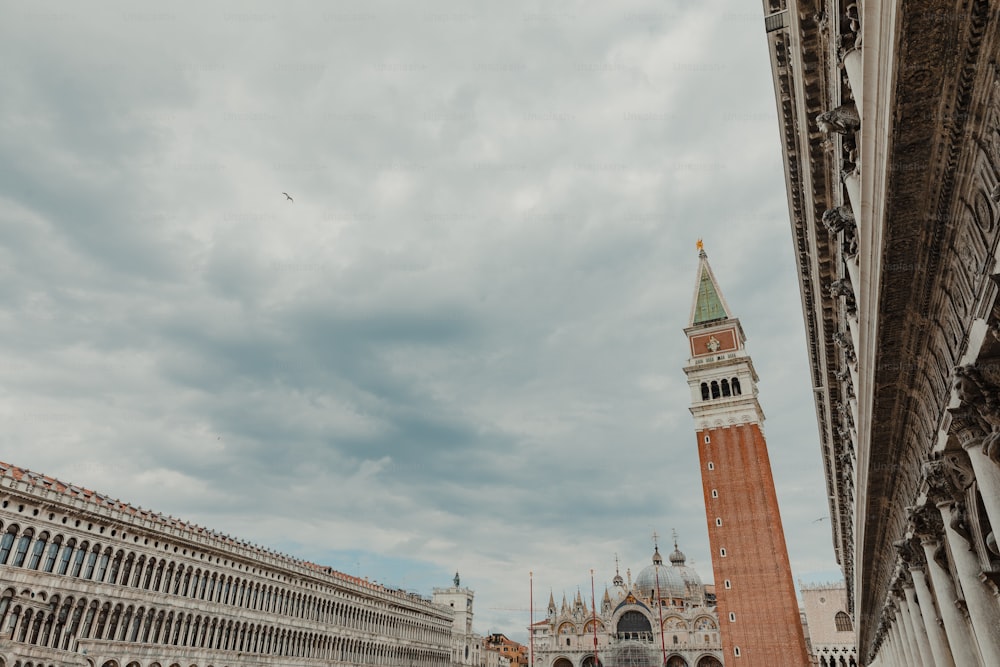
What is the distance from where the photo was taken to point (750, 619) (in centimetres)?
5981

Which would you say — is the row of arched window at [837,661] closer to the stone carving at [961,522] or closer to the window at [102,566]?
the window at [102,566]

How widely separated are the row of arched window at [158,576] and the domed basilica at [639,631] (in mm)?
31185

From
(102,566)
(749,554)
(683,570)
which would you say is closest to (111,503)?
(102,566)

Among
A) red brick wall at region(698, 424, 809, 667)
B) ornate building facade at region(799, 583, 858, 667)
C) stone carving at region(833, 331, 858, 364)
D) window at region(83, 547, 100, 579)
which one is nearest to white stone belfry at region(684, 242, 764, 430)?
red brick wall at region(698, 424, 809, 667)

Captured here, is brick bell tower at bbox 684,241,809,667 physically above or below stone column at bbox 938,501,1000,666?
above

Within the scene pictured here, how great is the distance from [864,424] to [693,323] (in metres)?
67.5

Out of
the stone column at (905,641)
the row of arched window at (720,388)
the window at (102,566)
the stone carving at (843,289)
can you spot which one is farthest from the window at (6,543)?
the row of arched window at (720,388)

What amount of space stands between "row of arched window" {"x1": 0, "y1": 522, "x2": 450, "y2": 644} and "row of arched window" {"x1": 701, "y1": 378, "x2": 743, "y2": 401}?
1673 inches

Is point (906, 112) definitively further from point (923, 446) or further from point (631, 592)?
point (631, 592)

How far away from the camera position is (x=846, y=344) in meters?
11.5

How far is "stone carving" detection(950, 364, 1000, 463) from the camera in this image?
22.9 ft

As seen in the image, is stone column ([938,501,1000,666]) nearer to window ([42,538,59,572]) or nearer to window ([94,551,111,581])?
window ([42,538,59,572])

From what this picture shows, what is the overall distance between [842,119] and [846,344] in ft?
19.4

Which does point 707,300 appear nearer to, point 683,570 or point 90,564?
point 683,570
